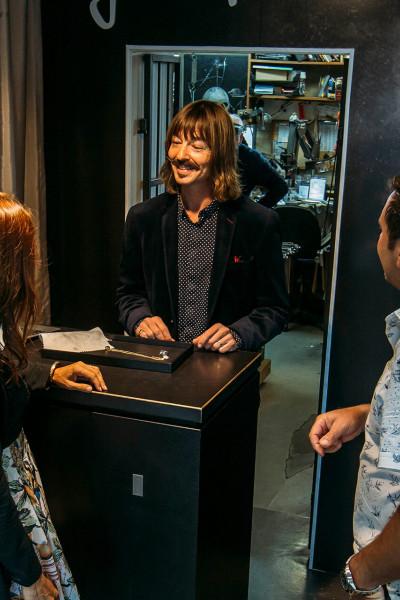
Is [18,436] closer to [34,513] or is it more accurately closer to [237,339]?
[34,513]

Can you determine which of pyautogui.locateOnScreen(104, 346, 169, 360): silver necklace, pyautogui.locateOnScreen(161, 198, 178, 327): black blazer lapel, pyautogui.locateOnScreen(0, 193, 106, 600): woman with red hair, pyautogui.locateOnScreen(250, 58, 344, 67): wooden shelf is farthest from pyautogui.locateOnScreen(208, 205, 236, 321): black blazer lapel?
pyautogui.locateOnScreen(250, 58, 344, 67): wooden shelf

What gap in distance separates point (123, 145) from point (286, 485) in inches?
74.0

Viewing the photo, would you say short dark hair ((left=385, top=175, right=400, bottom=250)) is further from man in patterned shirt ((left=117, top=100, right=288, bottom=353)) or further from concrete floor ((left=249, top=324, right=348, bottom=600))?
concrete floor ((left=249, top=324, right=348, bottom=600))

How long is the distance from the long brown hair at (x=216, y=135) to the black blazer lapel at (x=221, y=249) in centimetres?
6

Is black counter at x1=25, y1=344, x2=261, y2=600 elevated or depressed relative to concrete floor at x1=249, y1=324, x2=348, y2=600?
elevated

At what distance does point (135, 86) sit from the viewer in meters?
3.00

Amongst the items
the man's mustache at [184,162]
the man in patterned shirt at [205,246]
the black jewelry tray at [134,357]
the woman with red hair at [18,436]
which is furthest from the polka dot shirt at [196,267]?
the woman with red hair at [18,436]

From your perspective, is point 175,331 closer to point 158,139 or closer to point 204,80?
point 158,139

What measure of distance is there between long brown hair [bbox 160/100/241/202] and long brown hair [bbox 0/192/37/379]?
3.36ft

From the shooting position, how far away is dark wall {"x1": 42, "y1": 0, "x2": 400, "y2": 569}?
2.55 m

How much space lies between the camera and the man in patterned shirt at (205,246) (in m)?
2.42

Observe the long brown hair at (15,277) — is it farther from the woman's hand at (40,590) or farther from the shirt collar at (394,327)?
the shirt collar at (394,327)

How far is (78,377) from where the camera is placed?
5.79ft

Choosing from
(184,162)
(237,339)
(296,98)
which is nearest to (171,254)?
(184,162)
